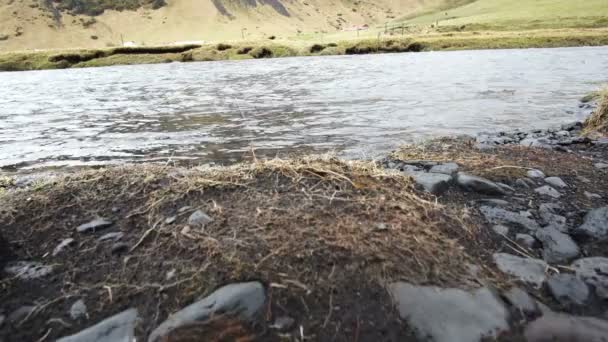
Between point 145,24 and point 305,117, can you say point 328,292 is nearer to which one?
point 305,117

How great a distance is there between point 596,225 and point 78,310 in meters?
4.67

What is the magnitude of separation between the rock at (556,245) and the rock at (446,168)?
1.56 meters

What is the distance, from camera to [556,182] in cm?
525

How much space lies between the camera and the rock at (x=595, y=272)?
3.15 m

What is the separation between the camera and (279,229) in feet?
11.2

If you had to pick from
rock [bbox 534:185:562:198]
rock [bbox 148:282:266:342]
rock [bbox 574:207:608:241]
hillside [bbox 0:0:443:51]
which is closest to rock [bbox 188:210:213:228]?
rock [bbox 148:282:266:342]

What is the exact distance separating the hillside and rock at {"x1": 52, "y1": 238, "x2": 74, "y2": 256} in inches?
5619

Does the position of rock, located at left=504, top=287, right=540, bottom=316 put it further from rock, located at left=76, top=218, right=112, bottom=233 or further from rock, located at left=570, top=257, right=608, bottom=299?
rock, located at left=76, top=218, right=112, bottom=233

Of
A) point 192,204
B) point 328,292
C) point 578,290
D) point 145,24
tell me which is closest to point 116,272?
point 192,204

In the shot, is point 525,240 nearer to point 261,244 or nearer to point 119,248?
point 261,244

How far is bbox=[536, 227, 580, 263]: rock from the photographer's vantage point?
11.7 ft

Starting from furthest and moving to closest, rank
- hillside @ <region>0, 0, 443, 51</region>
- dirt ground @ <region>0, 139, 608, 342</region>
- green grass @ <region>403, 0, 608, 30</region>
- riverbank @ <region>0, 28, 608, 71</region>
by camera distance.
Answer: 1. hillside @ <region>0, 0, 443, 51</region>
2. green grass @ <region>403, 0, 608, 30</region>
3. riverbank @ <region>0, 28, 608, 71</region>
4. dirt ground @ <region>0, 139, 608, 342</region>

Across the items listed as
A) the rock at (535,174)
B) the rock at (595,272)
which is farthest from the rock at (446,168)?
the rock at (595,272)

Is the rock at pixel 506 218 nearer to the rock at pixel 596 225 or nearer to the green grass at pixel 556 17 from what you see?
the rock at pixel 596 225
